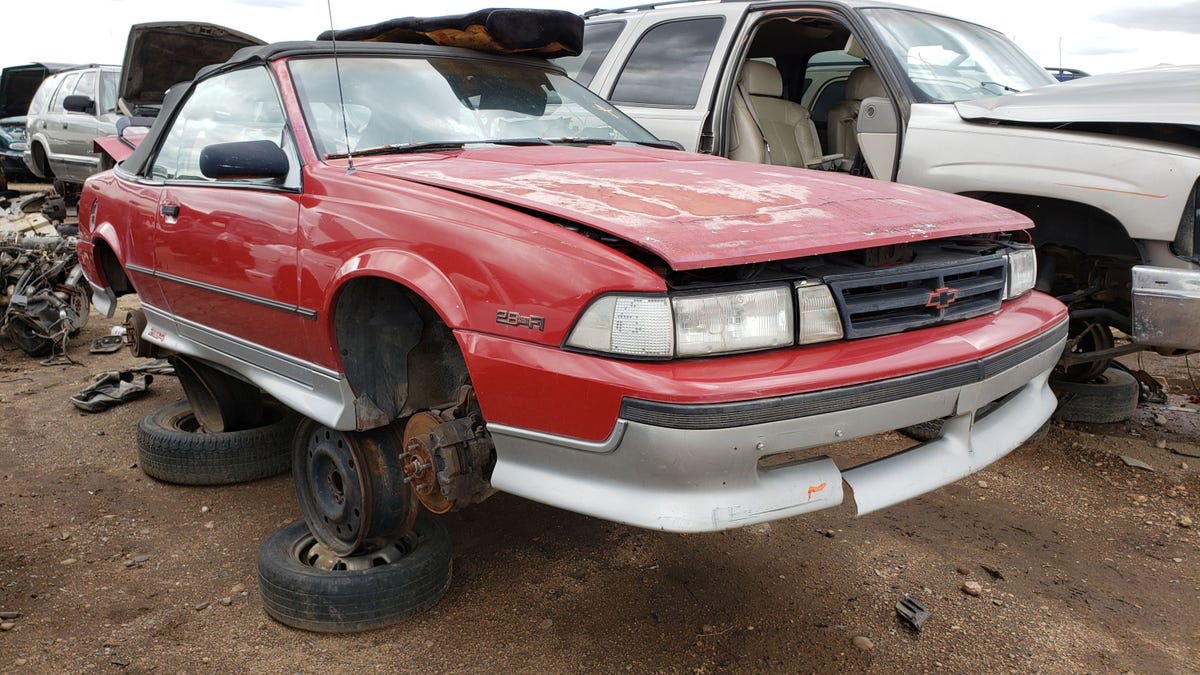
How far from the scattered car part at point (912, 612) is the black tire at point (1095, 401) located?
2.27 m

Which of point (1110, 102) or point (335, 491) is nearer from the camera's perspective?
point (335, 491)

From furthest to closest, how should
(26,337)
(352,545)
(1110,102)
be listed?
(26,337), (1110,102), (352,545)

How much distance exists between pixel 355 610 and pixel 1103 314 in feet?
10.9

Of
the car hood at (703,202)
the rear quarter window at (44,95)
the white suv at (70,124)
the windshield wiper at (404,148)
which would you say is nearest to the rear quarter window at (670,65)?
the car hood at (703,202)

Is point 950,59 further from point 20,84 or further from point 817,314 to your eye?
point 20,84

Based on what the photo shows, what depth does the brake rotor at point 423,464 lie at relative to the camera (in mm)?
2518

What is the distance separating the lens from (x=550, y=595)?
3.00 metres

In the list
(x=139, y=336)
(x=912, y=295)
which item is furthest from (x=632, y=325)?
(x=139, y=336)

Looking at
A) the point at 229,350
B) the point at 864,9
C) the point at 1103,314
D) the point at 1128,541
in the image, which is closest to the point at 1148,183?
the point at 1103,314

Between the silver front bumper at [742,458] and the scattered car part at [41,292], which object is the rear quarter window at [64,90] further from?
the silver front bumper at [742,458]

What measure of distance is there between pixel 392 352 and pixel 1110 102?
2972 millimetres

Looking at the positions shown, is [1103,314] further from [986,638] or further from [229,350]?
[229,350]

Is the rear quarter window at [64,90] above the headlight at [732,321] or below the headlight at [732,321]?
above

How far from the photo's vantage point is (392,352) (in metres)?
2.87
